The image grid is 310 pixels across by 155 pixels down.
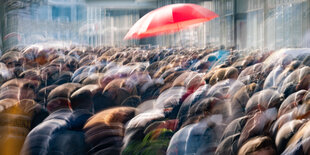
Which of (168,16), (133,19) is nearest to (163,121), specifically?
(168,16)

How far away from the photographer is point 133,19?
19094mm

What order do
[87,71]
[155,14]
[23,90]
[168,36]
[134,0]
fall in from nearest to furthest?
[23,90] < [87,71] < [155,14] < [168,36] < [134,0]

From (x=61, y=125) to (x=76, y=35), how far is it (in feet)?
42.8

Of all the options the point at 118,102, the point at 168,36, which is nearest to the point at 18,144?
the point at 118,102

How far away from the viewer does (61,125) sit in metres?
1.53

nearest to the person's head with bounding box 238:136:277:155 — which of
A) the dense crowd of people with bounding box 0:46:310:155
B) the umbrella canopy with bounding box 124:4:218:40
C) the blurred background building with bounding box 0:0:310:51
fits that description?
the dense crowd of people with bounding box 0:46:310:155

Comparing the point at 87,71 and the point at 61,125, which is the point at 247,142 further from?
the point at 87,71

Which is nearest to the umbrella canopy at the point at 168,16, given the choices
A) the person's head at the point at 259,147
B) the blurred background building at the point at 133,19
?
the blurred background building at the point at 133,19

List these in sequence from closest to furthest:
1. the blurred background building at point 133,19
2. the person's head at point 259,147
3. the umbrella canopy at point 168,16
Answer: the person's head at point 259,147 < the umbrella canopy at point 168,16 < the blurred background building at point 133,19

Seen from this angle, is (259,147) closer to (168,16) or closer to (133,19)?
(168,16)

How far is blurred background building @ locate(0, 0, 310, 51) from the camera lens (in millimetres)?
6945

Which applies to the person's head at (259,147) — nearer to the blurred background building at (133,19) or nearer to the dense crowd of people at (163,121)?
the dense crowd of people at (163,121)

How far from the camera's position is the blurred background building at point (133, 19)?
22.8 feet

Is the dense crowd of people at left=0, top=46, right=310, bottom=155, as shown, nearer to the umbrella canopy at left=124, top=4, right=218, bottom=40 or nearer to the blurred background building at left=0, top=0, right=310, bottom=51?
the umbrella canopy at left=124, top=4, right=218, bottom=40
